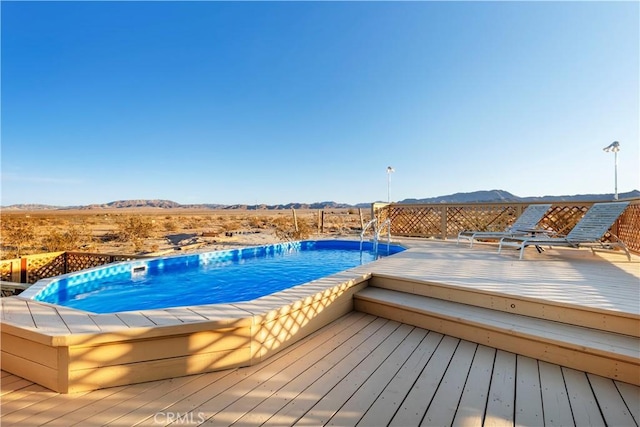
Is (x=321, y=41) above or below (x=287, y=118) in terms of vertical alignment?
above

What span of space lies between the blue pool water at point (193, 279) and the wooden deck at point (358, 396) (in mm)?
1997

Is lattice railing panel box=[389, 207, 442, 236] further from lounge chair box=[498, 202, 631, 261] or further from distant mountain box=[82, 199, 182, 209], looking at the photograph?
distant mountain box=[82, 199, 182, 209]

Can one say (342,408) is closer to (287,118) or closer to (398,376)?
(398,376)

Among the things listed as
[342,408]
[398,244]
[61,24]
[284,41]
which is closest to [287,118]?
[284,41]

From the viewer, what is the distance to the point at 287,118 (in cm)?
1320

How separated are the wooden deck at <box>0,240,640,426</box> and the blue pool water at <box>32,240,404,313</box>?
1922 millimetres

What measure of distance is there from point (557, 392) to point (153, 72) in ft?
41.2

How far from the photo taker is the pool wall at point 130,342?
64.5 inches

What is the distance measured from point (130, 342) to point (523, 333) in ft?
9.11

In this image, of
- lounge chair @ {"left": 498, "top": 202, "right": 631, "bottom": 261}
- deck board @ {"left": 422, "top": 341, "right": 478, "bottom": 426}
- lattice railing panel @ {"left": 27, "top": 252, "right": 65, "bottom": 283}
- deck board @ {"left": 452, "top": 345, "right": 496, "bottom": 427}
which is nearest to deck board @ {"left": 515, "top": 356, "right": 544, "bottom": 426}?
deck board @ {"left": 452, "top": 345, "right": 496, "bottom": 427}

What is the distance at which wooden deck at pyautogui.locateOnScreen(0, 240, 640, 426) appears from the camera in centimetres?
143

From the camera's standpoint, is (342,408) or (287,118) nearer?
(342,408)

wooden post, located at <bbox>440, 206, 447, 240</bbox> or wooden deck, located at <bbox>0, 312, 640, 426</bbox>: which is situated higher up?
wooden post, located at <bbox>440, 206, 447, 240</bbox>

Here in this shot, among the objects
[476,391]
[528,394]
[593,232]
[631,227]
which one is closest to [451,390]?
[476,391]
